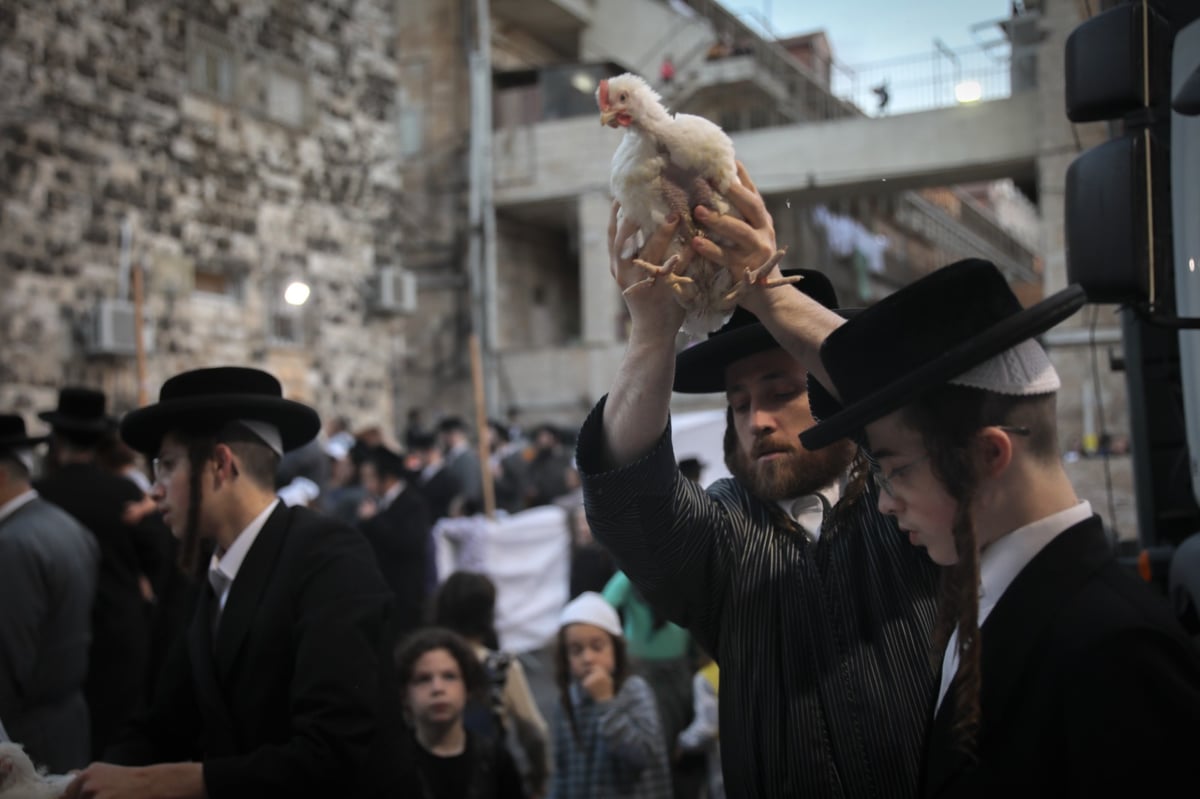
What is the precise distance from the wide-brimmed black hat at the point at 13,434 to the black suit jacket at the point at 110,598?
1397 mm

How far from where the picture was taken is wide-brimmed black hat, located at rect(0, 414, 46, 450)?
14.3 ft

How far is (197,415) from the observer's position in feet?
9.53

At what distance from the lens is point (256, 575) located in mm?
2822

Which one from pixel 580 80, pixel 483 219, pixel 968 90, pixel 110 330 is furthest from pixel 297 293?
pixel 483 219

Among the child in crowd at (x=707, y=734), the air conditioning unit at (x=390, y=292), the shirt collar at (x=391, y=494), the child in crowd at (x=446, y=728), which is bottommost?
the child in crowd at (x=707, y=734)

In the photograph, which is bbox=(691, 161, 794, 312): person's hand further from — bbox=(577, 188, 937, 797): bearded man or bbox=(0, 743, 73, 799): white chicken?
bbox=(0, 743, 73, 799): white chicken

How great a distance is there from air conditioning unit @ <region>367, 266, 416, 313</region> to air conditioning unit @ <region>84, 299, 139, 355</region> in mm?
4760

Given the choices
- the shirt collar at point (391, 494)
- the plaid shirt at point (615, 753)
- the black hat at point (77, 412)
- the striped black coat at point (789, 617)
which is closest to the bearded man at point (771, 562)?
the striped black coat at point (789, 617)

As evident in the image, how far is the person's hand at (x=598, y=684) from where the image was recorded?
465 cm

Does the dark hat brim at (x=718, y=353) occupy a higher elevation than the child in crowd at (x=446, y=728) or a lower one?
higher

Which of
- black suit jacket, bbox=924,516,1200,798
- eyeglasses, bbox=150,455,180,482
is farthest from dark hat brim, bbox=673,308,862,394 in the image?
eyeglasses, bbox=150,455,180,482

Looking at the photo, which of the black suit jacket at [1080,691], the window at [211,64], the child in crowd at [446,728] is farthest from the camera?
the window at [211,64]

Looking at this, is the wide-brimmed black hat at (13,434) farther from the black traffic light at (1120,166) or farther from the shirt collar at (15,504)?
the black traffic light at (1120,166)

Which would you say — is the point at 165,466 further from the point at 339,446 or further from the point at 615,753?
the point at 339,446
